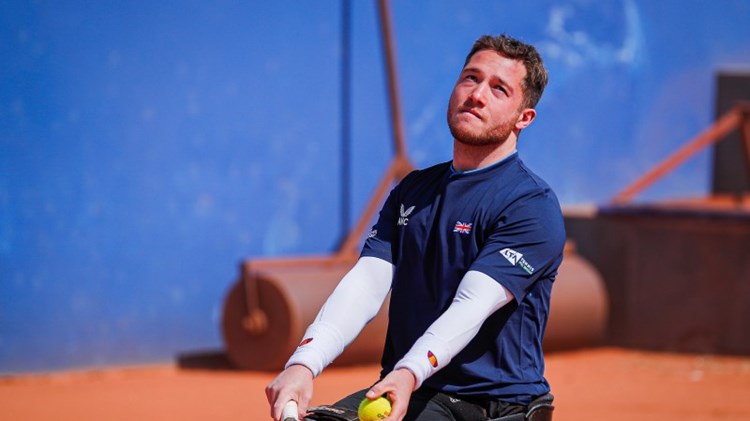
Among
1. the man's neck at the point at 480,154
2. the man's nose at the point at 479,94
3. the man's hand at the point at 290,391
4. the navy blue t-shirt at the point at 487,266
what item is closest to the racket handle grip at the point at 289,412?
the man's hand at the point at 290,391

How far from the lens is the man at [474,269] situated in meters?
3.44

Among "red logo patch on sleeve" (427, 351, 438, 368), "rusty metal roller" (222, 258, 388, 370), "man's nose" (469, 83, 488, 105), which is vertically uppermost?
"man's nose" (469, 83, 488, 105)

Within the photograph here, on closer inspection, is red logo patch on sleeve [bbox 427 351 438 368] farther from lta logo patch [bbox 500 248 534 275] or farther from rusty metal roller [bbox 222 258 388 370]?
rusty metal roller [bbox 222 258 388 370]

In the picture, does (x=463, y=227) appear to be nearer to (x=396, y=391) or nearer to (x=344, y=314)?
(x=344, y=314)

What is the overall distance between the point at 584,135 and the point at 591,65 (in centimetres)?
69

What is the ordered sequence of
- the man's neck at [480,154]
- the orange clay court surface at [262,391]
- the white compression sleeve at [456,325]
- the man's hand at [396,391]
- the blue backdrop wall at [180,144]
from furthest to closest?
the blue backdrop wall at [180,144]
the orange clay court surface at [262,391]
the man's neck at [480,154]
the white compression sleeve at [456,325]
the man's hand at [396,391]

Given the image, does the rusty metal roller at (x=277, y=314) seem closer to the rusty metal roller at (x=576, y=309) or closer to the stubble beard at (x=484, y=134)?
the rusty metal roller at (x=576, y=309)

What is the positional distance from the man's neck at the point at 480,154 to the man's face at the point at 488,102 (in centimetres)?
3

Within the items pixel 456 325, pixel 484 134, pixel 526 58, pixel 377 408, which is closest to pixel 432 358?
pixel 456 325

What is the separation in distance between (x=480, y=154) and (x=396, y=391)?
2.93ft

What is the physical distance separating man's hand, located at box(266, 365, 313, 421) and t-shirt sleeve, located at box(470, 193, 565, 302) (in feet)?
1.93

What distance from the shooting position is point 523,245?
11.5 feet

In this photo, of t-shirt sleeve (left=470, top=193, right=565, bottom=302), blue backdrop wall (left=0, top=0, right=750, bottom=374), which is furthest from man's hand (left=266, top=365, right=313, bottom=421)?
blue backdrop wall (left=0, top=0, right=750, bottom=374)

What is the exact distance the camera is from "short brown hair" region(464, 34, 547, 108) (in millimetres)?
3711
